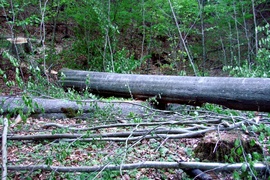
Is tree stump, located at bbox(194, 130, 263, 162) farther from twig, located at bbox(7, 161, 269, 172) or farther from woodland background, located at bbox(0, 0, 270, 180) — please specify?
twig, located at bbox(7, 161, 269, 172)

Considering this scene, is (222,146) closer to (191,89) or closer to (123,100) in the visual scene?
(191,89)

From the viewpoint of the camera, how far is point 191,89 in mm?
5402

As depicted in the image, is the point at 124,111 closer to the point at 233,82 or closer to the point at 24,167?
the point at 233,82

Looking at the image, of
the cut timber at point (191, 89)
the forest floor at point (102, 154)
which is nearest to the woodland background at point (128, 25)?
the cut timber at point (191, 89)

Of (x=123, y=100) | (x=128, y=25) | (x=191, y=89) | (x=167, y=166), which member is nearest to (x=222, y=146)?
(x=167, y=166)

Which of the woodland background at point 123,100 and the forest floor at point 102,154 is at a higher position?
the woodland background at point 123,100

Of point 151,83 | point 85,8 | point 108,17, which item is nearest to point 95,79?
point 151,83

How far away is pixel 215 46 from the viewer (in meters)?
12.8

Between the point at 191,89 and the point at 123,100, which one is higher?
the point at 191,89

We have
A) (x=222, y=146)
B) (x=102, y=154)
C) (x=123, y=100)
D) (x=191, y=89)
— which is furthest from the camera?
(x=123, y=100)

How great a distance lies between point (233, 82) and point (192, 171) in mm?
2448

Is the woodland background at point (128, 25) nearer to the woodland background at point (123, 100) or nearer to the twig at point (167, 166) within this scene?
the woodland background at point (123, 100)

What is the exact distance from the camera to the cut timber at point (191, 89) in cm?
449

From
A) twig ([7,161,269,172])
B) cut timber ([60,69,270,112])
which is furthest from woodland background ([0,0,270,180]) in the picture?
cut timber ([60,69,270,112])
